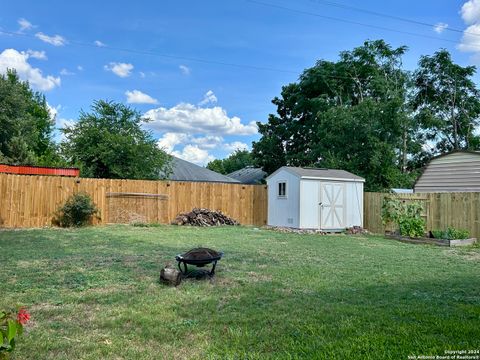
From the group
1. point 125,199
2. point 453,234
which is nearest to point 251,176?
point 125,199

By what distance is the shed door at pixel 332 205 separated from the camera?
15156 mm

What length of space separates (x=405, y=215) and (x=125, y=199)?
1032 cm

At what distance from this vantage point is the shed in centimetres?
1420

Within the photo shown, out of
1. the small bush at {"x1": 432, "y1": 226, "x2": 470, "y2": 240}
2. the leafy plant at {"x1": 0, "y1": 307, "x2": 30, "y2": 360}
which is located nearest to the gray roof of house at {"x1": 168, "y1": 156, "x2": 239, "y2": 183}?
the small bush at {"x1": 432, "y1": 226, "x2": 470, "y2": 240}

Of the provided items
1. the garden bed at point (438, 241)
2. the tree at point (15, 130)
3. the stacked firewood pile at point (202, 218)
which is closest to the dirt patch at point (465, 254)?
the garden bed at point (438, 241)

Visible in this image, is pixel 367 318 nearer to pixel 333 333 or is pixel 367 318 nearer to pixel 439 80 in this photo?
pixel 333 333

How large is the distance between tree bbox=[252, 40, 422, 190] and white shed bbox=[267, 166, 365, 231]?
16.7 feet

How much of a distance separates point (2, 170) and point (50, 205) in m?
2.38

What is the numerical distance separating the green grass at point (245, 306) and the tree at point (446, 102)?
77.6ft

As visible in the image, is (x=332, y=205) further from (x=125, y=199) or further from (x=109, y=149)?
(x=109, y=149)

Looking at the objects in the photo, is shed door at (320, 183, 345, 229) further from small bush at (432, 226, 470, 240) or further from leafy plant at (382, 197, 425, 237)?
small bush at (432, 226, 470, 240)

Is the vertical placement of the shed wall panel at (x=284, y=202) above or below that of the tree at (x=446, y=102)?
below

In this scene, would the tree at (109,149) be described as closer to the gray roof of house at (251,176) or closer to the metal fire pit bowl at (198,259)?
the gray roof of house at (251,176)

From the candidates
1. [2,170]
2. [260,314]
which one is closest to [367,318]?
[260,314]
